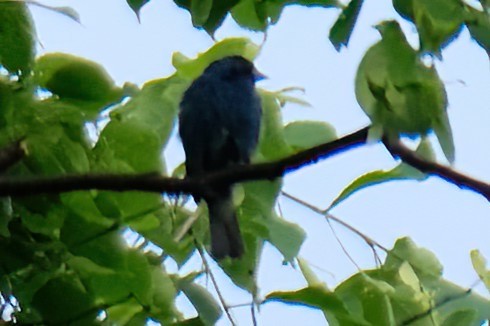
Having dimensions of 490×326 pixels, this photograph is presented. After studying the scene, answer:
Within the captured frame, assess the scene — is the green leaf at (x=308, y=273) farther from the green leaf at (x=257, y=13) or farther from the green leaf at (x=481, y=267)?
the green leaf at (x=257, y=13)

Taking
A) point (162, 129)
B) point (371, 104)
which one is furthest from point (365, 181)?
point (371, 104)

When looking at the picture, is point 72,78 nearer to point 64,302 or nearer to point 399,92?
point 64,302

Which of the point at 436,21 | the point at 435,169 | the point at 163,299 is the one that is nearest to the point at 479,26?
the point at 436,21

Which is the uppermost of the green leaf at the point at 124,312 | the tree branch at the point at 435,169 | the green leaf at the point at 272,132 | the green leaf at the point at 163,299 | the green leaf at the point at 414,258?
the tree branch at the point at 435,169

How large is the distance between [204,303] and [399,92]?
115cm

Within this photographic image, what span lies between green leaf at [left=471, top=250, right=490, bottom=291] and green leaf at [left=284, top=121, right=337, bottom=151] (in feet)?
1.36

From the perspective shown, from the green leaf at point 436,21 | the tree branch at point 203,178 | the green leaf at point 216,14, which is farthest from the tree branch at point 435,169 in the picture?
the green leaf at point 216,14

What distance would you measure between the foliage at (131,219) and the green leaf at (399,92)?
1.62 feet

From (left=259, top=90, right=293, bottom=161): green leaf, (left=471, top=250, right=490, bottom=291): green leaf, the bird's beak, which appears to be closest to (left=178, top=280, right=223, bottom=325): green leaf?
(left=259, top=90, right=293, bottom=161): green leaf

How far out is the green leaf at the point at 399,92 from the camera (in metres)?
1.40

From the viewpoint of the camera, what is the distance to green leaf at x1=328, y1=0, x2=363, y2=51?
1680 millimetres

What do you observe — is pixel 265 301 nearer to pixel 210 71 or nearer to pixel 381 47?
pixel 381 47

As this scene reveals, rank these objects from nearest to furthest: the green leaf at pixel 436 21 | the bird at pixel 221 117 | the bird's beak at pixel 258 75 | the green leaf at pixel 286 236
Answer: the green leaf at pixel 436 21 < the green leaf at pixel 286 236 < the bird at pixel 221 117 < the bird's beak at pixel 258 75

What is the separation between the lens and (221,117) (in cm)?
333
